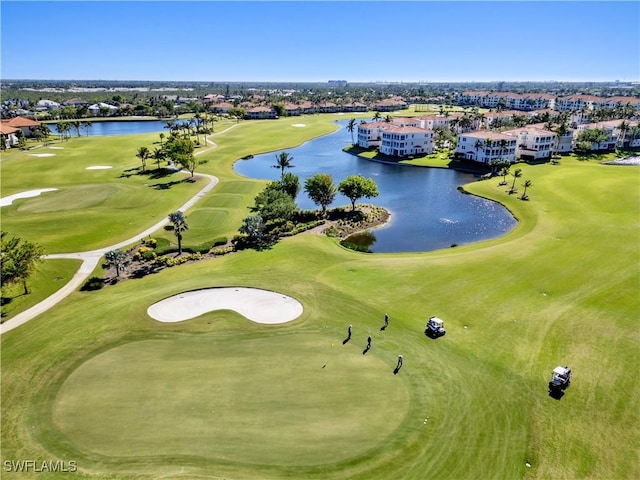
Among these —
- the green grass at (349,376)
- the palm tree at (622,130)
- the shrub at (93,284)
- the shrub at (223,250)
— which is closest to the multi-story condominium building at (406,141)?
the palm tree at (622,130)

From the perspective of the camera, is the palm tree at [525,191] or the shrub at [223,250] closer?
the shrub at [223,250]

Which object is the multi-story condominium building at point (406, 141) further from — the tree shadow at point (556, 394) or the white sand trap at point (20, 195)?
the tree shadow at point (556, 394)

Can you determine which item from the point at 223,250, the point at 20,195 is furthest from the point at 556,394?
the point at 20,195

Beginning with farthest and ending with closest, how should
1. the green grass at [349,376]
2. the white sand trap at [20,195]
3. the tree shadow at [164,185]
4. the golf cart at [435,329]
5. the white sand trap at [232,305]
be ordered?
the tree shadow at [164,185] < the white sand trap at [20,195] < the white sand trap at [232,305] < the golf cart at [435,329] < the green grass at [349,376]

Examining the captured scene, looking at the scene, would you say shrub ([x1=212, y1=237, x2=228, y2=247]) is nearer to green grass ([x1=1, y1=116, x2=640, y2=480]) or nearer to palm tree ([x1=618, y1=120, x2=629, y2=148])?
green grass ([x1=1, y1=116, x2=640, y2=480])

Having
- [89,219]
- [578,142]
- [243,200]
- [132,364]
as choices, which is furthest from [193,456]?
[578,142]

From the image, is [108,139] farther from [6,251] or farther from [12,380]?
[12,380]
